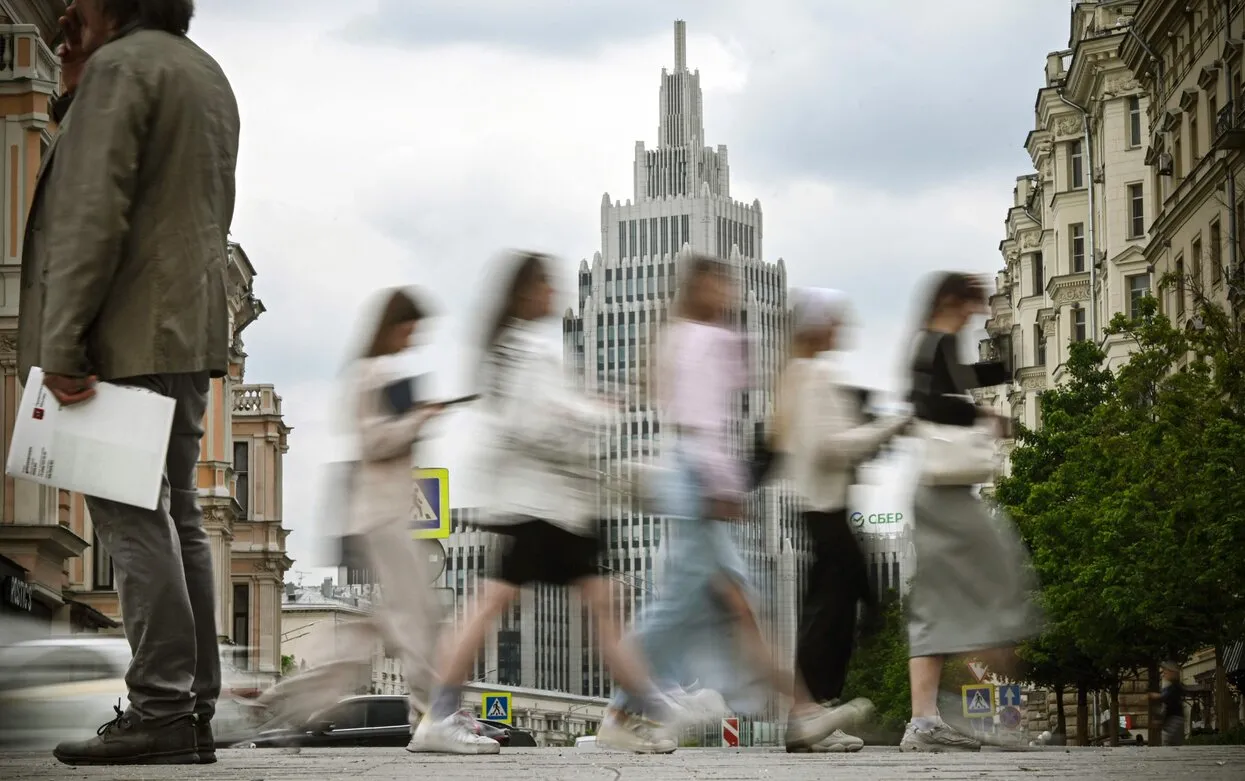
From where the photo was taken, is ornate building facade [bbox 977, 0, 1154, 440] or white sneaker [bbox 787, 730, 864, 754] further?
ornate building facade [bbox 977, 0, 1154, 440]

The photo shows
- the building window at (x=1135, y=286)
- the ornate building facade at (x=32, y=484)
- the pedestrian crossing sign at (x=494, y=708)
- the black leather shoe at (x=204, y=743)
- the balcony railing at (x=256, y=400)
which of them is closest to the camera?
the black leather shoe at (x=204, y=743)

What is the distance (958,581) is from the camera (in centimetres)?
1082

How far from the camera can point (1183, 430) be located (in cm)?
3784

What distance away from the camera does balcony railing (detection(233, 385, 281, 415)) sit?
3054 inches

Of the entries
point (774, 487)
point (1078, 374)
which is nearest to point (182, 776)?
point (774, 487)

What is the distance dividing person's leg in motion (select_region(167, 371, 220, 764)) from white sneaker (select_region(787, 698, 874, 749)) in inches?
145

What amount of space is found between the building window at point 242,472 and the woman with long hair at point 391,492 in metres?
66.8

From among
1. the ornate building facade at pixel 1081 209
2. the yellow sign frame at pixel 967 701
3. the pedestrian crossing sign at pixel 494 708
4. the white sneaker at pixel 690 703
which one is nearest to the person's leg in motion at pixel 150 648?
the white sneaker at pixel 690 703

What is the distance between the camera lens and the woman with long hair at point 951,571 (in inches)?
424

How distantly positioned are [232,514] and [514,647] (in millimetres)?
105084

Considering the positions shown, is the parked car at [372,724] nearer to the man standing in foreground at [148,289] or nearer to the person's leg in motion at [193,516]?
the person's leg in motion at [193,516]

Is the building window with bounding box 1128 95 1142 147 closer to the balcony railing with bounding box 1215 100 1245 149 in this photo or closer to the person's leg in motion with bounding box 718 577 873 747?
the balcony railing with bounding box 1215 100 1245 149

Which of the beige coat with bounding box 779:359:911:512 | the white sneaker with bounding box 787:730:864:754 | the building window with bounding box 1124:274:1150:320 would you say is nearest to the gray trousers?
the white sneaker with bounding box 787:730:864:754

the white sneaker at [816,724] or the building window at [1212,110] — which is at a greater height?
the building window at [1212,110]
